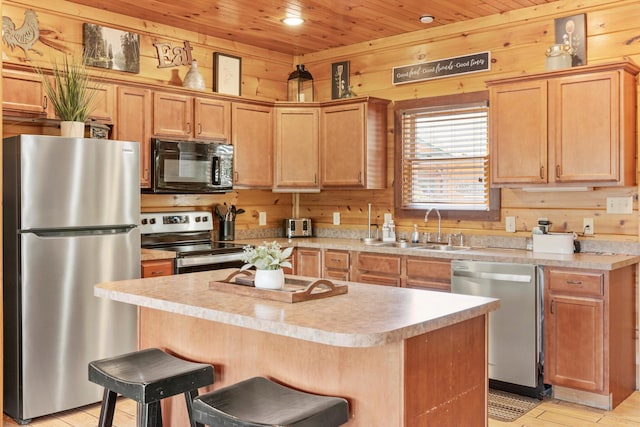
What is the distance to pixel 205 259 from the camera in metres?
4.32

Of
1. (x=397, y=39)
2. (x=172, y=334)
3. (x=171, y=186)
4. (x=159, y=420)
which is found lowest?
(x=159, y=420)

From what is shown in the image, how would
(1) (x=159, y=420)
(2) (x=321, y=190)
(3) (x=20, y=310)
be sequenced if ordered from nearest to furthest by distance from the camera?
1. (1) (x=159, y=420)
2. (3) (x=20, y=310)
3. (2) (x=321, y=190)

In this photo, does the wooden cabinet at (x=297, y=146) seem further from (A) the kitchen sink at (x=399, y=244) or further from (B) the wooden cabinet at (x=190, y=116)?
(A) the kitchen sink at (x=399, y=244)

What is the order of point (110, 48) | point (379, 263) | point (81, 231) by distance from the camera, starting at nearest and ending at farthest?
1. point (81, 231)
2. point (110, 48)
3. point (379, 263)

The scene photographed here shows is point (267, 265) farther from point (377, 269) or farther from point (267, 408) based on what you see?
point (377, 269)

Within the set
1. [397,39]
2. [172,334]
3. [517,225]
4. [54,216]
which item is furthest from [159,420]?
[397,39]

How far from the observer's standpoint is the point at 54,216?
11.4 feet

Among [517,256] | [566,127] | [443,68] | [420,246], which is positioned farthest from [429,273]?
[443,68]

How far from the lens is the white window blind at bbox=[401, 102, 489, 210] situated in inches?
183

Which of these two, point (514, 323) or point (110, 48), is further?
point (110, 48)

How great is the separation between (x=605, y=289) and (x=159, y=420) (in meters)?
2.53

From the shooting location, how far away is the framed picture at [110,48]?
4297 millimetres

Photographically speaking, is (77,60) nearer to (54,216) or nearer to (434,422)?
(54,216)

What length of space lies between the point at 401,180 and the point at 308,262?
1.03 m
